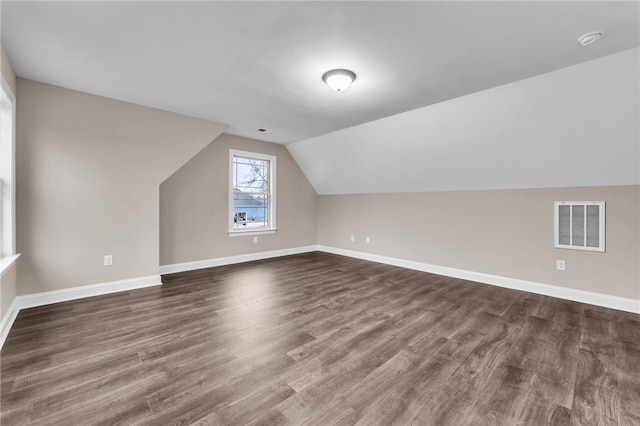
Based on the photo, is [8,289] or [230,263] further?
[230,263]

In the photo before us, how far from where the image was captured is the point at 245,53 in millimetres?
2279

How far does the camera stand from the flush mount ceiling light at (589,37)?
193 centimetres

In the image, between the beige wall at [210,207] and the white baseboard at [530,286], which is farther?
the beige wall at [210,207]

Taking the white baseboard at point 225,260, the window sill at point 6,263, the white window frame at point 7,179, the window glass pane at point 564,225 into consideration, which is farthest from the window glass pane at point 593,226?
the white window frame at point 7,179

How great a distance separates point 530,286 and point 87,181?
574cm

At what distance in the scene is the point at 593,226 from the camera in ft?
10.4

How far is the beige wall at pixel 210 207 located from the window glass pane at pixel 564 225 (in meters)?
4.53

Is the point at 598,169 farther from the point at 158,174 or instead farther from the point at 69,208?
the point at 69,208

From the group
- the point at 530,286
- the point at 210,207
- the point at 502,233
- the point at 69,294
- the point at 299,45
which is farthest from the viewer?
the point at 210,207

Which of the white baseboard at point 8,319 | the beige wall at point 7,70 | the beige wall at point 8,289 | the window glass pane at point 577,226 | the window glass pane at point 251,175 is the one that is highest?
the beige wall at point 7,70

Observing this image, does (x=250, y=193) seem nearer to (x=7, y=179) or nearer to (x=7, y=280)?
(x=7, y=179)

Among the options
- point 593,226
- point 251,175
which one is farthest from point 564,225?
point 251,175

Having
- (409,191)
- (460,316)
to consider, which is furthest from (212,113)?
(460,316)

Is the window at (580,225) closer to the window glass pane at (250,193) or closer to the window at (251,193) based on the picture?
the window at (251,193)
